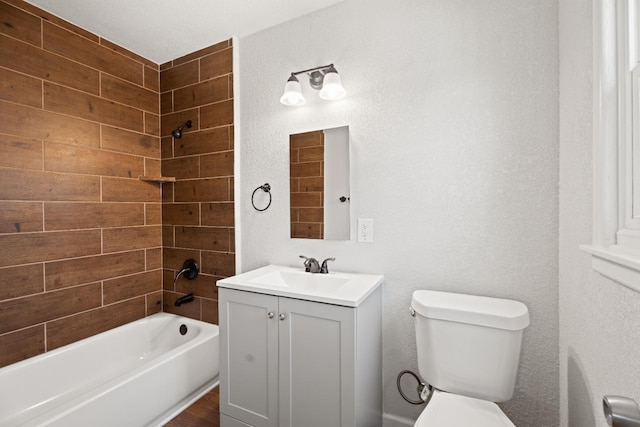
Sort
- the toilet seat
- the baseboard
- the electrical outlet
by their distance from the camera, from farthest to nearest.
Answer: the electrical outlet
the baseboard
the toilet seat

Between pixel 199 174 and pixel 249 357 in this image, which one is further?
pixel 199 174

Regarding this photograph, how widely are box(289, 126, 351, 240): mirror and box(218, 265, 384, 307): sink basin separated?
0.82 ft

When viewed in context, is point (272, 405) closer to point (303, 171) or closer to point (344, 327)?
point (344, 327)

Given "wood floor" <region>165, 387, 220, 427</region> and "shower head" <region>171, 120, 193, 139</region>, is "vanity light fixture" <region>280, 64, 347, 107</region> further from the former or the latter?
"wood floor" <region>165, 387, 220, 427</region>

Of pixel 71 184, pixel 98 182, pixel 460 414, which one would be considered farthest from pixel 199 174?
pixel 460 414

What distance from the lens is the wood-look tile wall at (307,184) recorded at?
1.80 metres

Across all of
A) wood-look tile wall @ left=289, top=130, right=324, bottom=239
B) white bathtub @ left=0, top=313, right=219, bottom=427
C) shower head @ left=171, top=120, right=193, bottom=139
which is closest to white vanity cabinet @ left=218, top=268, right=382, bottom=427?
white bathtub @ left=0, top=313, right=219, bottom=427

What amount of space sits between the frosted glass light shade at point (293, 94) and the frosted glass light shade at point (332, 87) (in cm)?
17

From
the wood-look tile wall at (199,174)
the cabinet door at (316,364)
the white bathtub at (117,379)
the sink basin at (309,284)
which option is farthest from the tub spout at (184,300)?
the cabinet door at (316,364)

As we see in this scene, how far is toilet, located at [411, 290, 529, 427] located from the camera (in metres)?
1.10

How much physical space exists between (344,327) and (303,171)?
1008mm

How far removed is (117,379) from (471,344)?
1770 mm

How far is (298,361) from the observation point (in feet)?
4.41

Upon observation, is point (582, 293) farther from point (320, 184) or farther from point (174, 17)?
point (174, 17)
